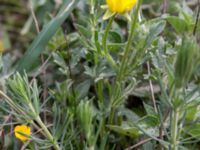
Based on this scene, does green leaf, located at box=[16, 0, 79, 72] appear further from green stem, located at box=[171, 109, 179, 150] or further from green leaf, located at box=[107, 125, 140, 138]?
green stem, located at box=[171, 109, 179, 150]

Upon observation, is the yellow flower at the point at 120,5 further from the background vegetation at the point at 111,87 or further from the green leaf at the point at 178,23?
the green leaf at the point at 178,23

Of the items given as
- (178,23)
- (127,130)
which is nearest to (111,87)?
(127,130)

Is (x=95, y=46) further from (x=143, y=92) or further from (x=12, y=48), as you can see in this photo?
(x=12, y=48)

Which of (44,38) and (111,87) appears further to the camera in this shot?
(44,38)

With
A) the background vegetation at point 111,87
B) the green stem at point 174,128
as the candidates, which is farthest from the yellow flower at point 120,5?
the green stem at point 174,128

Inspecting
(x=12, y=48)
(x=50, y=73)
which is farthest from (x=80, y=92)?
(x=12, y=48)

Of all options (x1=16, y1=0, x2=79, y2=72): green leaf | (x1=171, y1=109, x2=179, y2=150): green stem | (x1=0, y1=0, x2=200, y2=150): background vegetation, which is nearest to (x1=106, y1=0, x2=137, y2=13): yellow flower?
(x1=0, y1=0, x2=200, y2=150): background vegetation

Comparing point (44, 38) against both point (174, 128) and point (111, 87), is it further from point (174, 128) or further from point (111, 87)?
point (174, 128)

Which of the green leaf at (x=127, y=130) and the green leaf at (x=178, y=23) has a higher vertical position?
the green leaf at (x=178, y=23)
